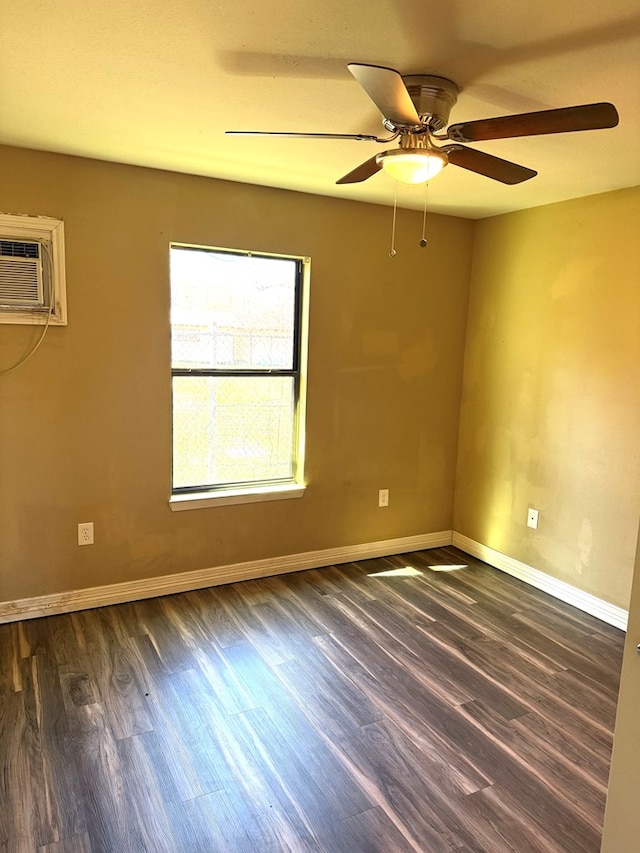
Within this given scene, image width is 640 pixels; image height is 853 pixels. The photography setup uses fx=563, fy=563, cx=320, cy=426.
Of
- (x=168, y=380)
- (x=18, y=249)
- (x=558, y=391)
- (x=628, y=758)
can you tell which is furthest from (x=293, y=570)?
(x=628, y=758)

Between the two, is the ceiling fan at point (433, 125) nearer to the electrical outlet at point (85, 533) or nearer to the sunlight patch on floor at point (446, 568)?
the electrical outlet at point (85, 533)

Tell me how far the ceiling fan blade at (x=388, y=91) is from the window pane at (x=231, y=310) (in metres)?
1.79

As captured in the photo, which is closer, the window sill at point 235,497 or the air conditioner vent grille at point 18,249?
the air conditioner vent grille at point 18,249

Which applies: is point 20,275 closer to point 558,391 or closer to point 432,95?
point 432,95

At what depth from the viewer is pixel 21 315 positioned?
109 inches

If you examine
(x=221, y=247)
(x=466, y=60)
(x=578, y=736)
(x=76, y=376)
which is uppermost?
(x=466, y=60)

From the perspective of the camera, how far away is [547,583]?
11.6 ft

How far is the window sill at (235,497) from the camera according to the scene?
10.8ft

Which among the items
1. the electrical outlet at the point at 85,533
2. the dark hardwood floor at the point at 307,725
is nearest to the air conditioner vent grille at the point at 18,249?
the electrical outlet at the point at 85,533

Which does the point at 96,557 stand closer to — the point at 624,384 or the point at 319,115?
the point at 319,115

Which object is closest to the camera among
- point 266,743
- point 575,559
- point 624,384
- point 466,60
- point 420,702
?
point 466,60

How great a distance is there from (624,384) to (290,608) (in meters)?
2.22

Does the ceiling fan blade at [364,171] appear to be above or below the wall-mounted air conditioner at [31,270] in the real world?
above

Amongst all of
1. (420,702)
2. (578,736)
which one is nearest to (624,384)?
(578,736)
